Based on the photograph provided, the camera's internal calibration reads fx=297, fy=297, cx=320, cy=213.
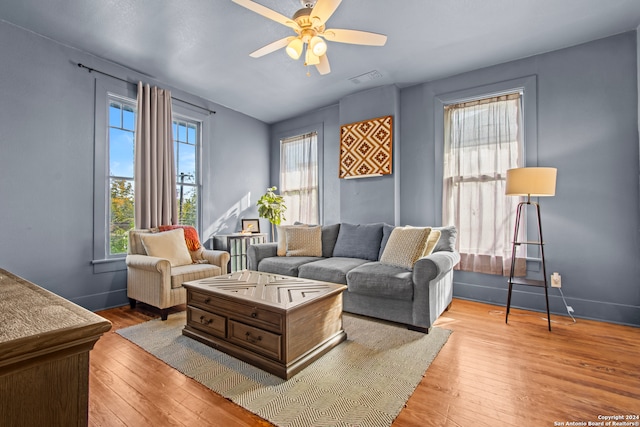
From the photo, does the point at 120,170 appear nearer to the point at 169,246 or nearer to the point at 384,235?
the point at 169,246

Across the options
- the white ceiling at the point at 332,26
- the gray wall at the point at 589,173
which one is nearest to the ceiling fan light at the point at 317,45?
the white ceiling at the point at 332,26

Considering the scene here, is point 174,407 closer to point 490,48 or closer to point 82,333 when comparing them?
point 82,333

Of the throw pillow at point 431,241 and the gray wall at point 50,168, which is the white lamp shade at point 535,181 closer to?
the throw pillow at point 431,241

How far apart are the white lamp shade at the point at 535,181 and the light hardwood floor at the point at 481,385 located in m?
1.25

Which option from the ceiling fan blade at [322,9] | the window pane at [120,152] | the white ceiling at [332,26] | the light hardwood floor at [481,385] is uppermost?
the white ceiling at [332,26]

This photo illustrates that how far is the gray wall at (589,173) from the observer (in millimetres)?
2832

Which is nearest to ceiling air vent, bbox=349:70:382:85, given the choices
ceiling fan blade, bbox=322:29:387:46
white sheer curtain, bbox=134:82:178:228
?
ceiling fan blade, bbox=322:29:387:46

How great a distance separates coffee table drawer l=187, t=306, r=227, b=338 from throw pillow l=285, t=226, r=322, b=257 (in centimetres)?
153

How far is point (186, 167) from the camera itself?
4.31m

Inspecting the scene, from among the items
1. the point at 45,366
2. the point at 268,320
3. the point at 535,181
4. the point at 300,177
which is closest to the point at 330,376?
the point at 268,320

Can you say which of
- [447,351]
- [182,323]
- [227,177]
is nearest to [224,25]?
[227,177]

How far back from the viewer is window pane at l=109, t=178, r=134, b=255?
11.4ft

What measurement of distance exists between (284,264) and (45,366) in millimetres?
3052

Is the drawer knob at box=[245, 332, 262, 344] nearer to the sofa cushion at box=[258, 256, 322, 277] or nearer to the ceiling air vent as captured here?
the sofa cushion at box=[258, 256, 322, 277]
